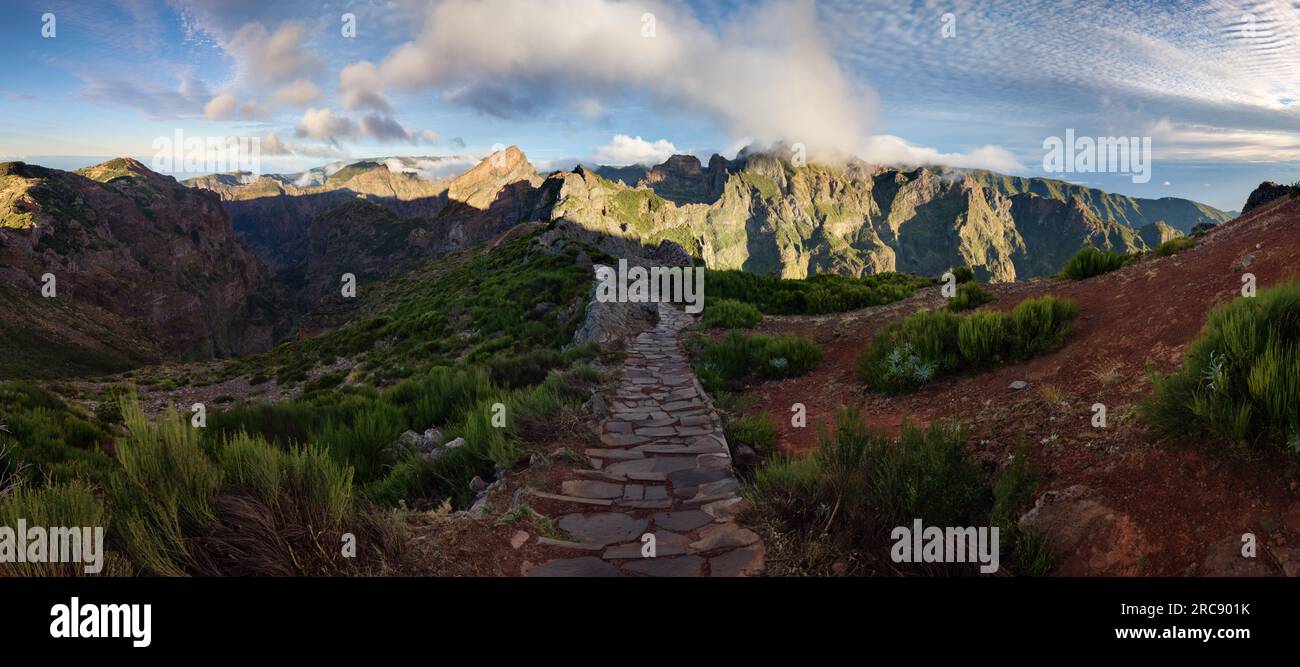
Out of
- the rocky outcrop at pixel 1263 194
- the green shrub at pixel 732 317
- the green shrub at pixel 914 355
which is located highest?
the rocky outcrop at pixel 1263 194

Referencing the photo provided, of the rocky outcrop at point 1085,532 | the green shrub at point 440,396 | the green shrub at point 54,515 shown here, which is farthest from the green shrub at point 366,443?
the rocky outcrop at point 1085,532

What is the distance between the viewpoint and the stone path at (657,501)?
3746mm

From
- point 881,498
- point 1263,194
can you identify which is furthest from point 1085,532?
point 1263,194

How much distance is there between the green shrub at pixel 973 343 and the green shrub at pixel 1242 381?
116 inches

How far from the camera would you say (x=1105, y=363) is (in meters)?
5.25

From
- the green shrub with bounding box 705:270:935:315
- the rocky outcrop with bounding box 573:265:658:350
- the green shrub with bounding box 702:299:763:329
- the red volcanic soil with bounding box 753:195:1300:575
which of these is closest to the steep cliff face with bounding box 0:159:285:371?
the rocky outcrop with bounding box 573:265:658:350

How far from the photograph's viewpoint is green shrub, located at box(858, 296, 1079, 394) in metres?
6.86

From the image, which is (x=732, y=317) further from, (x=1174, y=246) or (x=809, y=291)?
(x=1174, y=246)

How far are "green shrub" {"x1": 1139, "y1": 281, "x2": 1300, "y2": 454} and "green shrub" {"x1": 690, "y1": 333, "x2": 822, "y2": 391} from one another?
6271mm

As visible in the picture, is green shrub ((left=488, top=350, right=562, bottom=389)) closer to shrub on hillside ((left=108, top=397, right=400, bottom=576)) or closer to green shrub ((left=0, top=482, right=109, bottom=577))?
shrub on hillside ((left=108, top=397, right=400, bottom=576))

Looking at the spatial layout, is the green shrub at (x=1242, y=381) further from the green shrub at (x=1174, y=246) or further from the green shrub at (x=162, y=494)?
the green shrub at (x=1174, y=246)

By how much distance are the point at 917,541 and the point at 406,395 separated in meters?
9.54

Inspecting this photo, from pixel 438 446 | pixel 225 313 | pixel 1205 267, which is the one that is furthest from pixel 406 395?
pixel 225 313
